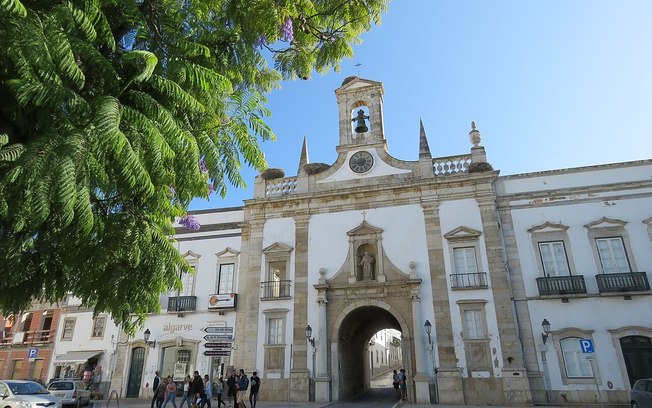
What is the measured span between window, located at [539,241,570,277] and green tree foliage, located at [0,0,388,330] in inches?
651

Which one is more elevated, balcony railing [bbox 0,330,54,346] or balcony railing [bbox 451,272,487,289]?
balcony railing [bbox 451,272,487,289]

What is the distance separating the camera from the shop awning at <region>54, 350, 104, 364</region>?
23.2 metres

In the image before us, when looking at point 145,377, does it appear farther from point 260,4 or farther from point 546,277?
point 260,4

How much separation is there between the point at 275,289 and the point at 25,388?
34.5ft

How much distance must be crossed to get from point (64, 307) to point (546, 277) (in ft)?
85.3

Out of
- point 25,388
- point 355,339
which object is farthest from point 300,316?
point 25,388

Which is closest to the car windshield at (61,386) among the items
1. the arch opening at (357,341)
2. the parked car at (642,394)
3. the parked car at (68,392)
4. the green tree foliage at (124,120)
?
the parked car at (68,392)

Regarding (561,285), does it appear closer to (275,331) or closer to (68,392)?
(275,331)

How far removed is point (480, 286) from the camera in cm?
1897

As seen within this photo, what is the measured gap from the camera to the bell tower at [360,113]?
23.2 m

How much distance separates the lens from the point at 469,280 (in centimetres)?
1930

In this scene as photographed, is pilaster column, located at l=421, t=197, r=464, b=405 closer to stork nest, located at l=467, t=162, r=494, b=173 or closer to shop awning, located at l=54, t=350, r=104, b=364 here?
stork nest, located at l=467, t=162, r=494, b=173

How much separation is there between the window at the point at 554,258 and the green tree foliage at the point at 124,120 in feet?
54.3

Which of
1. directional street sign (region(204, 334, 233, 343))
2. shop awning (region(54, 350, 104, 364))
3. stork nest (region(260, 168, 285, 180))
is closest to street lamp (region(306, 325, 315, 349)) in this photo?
directional street sign (region(204, 334, 233, 343))
